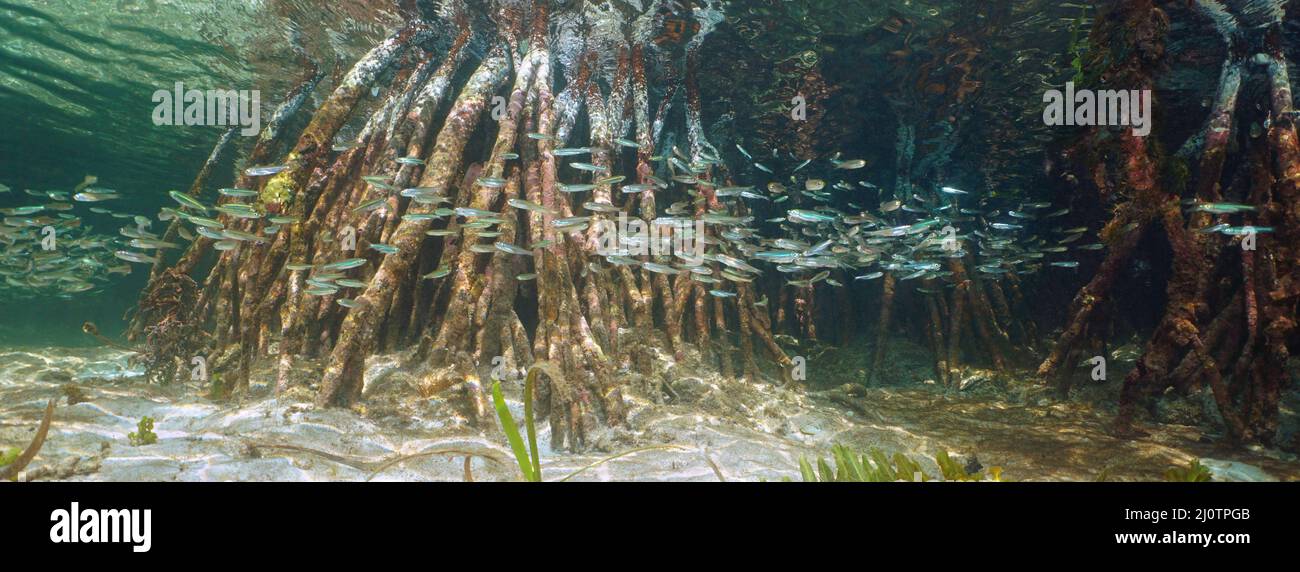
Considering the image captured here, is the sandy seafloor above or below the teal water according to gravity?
below

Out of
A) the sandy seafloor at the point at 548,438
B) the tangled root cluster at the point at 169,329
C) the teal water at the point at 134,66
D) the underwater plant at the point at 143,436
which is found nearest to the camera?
the sandy seafloor at the point at 548,438

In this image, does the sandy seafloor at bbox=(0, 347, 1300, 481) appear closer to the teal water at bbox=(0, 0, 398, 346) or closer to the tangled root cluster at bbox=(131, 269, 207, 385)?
Answer: the tangled root cluster at bbox=(131, 269, 207, 385)

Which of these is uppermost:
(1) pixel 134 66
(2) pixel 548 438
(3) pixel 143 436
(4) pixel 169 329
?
(1) pixel 134 66

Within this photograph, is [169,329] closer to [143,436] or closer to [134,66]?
[143,436]

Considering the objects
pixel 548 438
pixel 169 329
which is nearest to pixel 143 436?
pixel 548 438

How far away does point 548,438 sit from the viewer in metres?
4.72

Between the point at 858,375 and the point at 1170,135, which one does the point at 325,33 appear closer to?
the point at 858,375

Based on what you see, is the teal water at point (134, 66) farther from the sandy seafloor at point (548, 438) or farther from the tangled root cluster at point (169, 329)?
the sandy seafloor at point (548, 438)

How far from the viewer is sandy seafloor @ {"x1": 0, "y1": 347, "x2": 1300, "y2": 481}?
11.1 feet

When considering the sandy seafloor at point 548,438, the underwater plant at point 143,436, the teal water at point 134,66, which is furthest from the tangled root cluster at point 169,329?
the teal water at point 134,66

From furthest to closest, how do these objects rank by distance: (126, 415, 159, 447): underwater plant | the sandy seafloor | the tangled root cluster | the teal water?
1. the teal water
2. the tangled root cluster
3. (126, 415, 159, 447): underwater plant
4. the sandy seafloor

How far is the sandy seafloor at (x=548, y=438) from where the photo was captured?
3.37 metres

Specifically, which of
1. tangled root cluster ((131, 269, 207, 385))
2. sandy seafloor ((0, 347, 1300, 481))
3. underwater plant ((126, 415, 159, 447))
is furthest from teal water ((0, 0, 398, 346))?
underwater plant ((126, 415, 159, 447))
